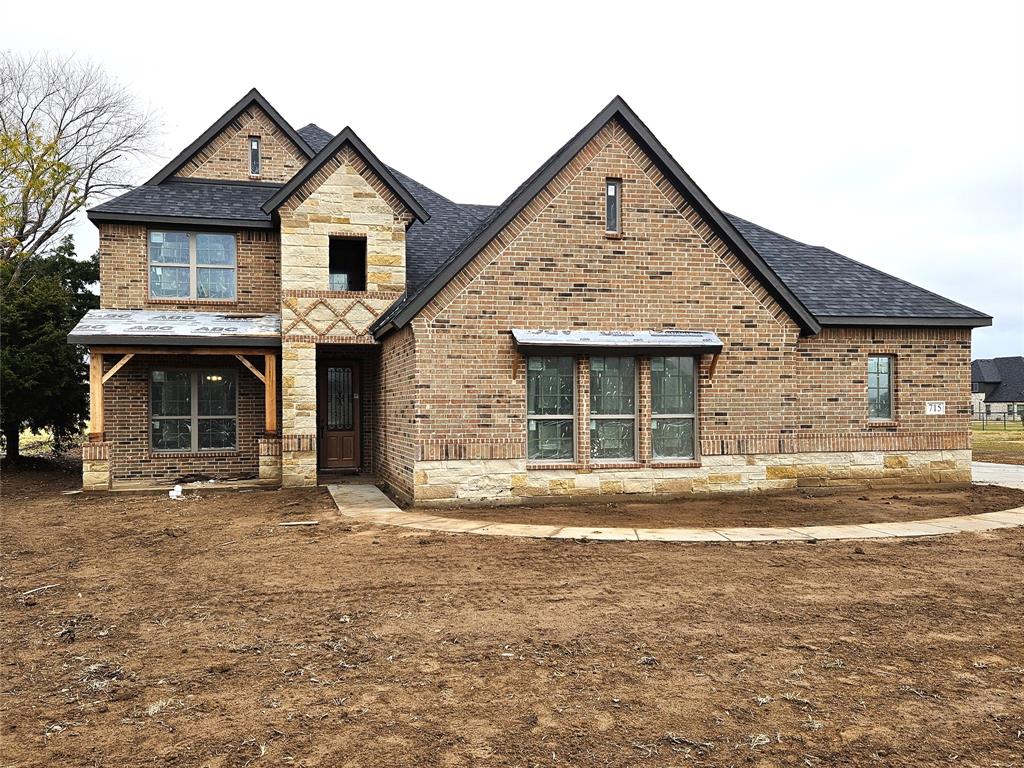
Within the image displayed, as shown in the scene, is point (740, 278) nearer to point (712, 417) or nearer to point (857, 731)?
point (712, 417)

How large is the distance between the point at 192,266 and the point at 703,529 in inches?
490

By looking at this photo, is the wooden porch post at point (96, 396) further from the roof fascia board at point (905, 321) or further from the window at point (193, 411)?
the roof fascia board at point (905, 321)

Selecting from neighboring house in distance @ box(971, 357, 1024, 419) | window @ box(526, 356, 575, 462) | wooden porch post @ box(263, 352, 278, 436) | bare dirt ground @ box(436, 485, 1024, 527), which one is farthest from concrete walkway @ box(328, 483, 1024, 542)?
neighboring house in distance @ box(971, 357, 1024, 419)

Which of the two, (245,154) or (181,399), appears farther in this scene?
(245,154)

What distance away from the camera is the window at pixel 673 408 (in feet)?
40.3

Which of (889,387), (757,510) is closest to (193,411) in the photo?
(757,510)

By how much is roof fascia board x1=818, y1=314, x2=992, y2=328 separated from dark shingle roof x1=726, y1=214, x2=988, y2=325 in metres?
0.03

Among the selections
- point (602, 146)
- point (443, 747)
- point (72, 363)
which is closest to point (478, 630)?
point (443, 747)

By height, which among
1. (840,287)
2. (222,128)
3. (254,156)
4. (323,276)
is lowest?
(840,287)

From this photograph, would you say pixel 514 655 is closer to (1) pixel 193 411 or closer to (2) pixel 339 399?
(2) pixel 339 399

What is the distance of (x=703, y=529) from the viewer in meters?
9.70

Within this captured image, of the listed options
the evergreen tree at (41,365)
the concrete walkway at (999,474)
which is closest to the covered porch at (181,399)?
the evergreen tree at (41,365)

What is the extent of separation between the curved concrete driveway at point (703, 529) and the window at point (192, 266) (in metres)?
7.68

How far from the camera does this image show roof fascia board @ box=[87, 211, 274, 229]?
49.0 ft
